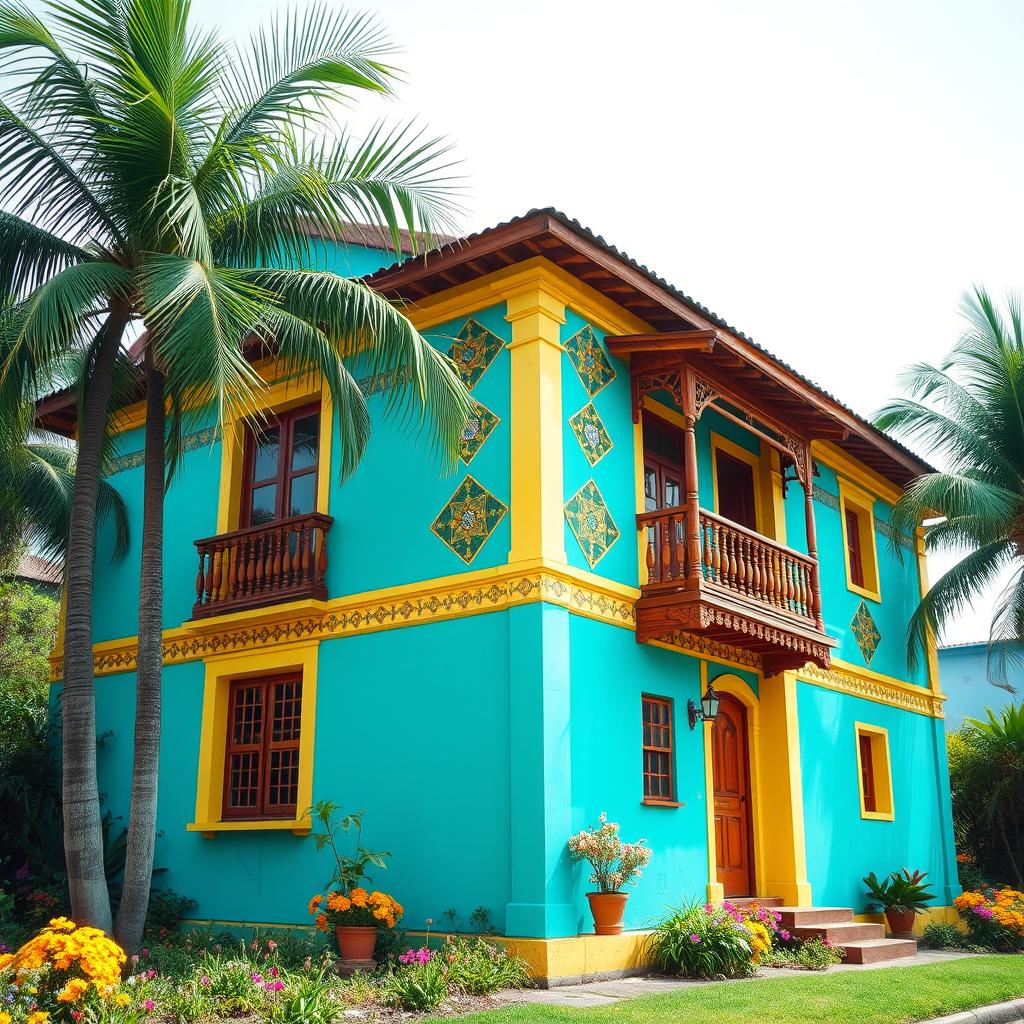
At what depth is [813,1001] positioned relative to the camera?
347 inches

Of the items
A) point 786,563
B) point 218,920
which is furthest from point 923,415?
point 218,920

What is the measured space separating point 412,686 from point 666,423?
179 inches

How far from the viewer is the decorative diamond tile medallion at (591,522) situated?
37.6 feet

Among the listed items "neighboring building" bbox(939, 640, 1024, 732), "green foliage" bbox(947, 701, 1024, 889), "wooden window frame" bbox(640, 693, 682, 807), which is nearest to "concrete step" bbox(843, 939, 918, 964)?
"wooden window frame" bbox(640, 693, 682, 807)

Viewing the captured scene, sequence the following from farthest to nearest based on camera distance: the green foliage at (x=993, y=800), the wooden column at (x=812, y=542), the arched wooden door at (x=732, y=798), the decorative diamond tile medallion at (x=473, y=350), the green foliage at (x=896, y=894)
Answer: the green foliage at (x=993, y=800) < the green foliage at (x=896, y=894) < the wooden column at (x=812, y=542) < the arched wooden door at (x=732, y=798) < the decorative diamond tile medallion at (x=473, y=350)

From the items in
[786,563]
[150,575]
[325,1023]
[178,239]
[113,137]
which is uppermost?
[113,137]

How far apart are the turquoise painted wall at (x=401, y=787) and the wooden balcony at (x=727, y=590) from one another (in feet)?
6.30

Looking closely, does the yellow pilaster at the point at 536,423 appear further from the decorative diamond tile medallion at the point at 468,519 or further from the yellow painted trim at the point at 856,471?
the yellow painted trim at the point at 856,471

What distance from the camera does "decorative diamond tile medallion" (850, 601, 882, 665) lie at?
54.5 ft

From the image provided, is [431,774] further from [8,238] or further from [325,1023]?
[8,238]

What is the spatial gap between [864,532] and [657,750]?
733cm

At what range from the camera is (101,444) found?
9945 mm

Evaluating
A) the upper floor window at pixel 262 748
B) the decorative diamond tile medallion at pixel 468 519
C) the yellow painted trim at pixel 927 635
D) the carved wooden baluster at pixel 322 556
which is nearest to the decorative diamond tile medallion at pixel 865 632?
the yellow painted trim at pixel 927 635

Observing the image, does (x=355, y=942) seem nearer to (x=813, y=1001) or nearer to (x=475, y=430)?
(x=813, y=1001)
